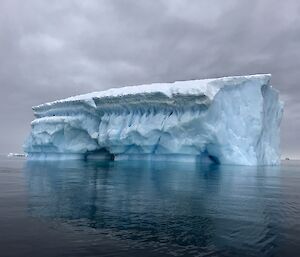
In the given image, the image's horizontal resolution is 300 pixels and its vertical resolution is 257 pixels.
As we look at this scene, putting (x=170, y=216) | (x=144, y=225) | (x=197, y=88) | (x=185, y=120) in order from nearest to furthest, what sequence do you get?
(x=144, y=225), (x=170, y=216), (x=197, y=88), (x=185, y=120)

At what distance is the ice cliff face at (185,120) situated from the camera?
31.9 metres

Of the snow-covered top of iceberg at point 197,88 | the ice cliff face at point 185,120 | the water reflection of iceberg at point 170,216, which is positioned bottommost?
the water reflection of iceberg at point 170,216

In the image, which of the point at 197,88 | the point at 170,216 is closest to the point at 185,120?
the point at 197,88

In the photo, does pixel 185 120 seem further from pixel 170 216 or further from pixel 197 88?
pixel 170 216

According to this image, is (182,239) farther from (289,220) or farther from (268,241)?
(289,220)

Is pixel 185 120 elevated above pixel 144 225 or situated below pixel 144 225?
above

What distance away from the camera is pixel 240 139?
3375cm

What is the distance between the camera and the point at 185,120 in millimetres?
31781

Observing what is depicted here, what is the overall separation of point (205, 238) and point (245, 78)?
2853cm

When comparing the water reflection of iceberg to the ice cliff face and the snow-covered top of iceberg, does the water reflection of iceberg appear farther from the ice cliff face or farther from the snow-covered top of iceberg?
the ice cliff face

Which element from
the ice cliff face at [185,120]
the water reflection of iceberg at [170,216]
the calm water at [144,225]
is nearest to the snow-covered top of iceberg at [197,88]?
the ice cliff face at [185,120]

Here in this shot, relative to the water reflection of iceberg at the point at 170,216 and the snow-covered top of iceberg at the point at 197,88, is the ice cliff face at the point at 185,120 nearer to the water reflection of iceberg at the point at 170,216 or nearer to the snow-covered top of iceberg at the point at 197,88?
the snow-covered top of iceberg at the point at 197,88

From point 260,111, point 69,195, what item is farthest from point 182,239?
point 260,111

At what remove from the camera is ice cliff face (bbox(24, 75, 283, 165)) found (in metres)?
31.9
